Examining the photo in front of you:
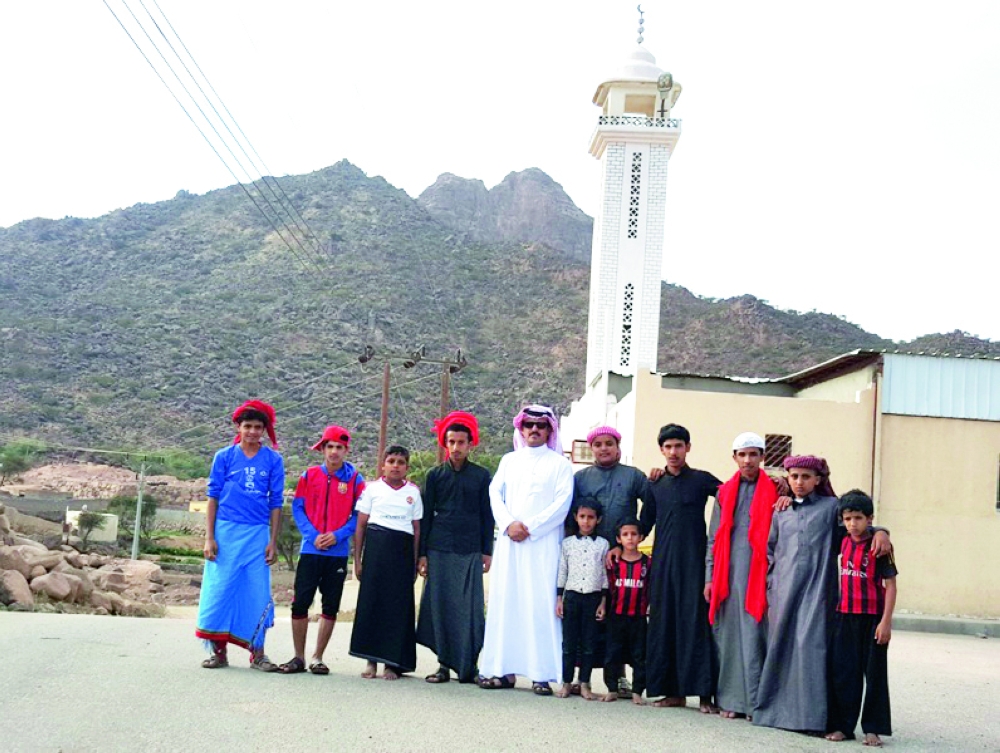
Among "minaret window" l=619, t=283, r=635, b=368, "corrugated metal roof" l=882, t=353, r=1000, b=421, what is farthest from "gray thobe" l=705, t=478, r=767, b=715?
"minaret window" l=619, t=283, r=635, b=368

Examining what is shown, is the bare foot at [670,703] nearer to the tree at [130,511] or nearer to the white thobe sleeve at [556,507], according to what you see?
the white thobe sleeve at [556,507]

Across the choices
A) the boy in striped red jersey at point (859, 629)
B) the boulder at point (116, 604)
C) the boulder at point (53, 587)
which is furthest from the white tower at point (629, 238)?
the boy in striped red jersey at point (859, 629)

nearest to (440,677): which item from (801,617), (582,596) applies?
(582,596)

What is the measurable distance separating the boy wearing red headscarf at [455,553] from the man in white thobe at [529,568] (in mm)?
135

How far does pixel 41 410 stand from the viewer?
4938cm

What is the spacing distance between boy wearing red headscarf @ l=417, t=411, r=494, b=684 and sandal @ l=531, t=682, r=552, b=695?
1.68 ft

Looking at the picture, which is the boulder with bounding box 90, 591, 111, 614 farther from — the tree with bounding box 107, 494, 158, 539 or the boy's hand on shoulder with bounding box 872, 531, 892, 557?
the tree with bounding box 107, 494, 158, 539

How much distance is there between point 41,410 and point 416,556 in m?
44.9

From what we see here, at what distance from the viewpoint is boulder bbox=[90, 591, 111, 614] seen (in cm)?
1560

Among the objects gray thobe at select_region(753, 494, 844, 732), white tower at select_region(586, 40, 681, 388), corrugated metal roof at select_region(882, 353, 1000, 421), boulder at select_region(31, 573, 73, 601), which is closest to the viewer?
gray thobe at select_region(753, 494, 844, 732)

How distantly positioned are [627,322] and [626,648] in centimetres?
2546

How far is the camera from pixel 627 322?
32656 millimetres

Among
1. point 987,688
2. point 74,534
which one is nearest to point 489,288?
point 74,534

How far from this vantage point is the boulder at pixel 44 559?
53.0 feet
